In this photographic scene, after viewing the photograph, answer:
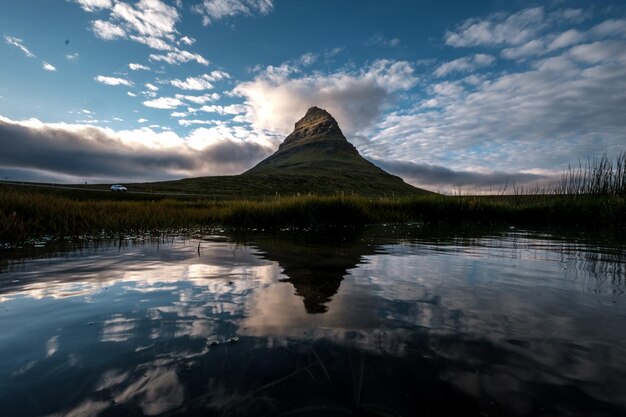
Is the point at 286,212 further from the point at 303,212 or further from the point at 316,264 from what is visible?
the point at 316,264

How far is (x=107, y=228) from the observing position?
41.4 feet

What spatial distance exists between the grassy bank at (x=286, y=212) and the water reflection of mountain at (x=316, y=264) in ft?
23.3

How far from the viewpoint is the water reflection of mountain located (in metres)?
4.49

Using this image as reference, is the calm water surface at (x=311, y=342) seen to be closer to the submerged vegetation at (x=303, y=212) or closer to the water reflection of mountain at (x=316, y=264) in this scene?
the water reflection of mountain at (x=316, y=264)

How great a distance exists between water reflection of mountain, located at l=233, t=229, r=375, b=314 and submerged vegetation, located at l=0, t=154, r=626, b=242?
23.3 feet

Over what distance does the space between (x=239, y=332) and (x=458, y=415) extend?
1.96 metres

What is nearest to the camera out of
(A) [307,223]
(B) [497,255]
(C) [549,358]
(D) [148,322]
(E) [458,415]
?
(E) [458,415]

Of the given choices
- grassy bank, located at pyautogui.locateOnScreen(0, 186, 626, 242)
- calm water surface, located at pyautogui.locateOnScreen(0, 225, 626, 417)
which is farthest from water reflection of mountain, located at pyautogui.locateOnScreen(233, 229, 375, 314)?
grassy bank, located at pyautogui.locateOnScreen(0, 186, 626, 242)

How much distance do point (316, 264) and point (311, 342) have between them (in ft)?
12.5

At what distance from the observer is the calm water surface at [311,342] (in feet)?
7.11

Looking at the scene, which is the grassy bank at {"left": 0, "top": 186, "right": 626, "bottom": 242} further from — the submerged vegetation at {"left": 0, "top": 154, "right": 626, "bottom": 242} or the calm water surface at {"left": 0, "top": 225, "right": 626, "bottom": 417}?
the calm water surface at {"left": 0, "top": 225, "right": 626, "bottom": 417}

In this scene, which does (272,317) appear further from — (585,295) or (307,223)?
(307,223)

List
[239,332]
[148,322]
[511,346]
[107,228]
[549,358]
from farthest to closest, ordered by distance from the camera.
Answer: [107,228]
[148,322]
[239,332]
[511,346]
[549,358]

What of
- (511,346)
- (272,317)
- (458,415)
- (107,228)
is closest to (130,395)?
(272,317)
